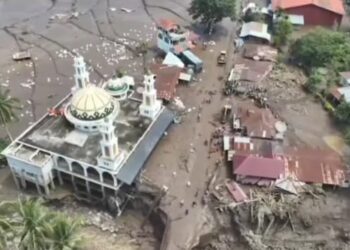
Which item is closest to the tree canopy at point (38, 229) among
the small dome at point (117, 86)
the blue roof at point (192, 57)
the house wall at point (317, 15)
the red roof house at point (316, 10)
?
the small dome at point (117, 86)

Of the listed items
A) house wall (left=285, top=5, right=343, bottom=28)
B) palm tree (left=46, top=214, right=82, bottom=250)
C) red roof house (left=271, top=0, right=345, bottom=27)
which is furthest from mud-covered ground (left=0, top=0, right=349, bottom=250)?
house wall (left=285, top=5, right=343, bottom=28)

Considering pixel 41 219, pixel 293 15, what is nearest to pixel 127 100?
pixel 41 219

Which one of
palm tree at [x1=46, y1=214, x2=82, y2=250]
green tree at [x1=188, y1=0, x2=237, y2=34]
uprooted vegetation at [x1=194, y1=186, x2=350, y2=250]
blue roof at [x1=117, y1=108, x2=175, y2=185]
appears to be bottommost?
uprooted vegetation at [x1=194, y1=186, x2=350, y2=250]

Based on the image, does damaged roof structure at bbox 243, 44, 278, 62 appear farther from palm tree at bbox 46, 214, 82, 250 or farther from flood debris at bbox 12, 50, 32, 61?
palm tree at bbox 46, 214, 82, 250

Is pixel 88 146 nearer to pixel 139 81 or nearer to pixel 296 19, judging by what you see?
pixel 139 81

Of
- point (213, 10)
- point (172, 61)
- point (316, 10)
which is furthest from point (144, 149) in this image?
point (316, 10)

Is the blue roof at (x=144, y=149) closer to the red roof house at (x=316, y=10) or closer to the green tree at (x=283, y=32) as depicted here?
the green tree at (x=283, y=32)
